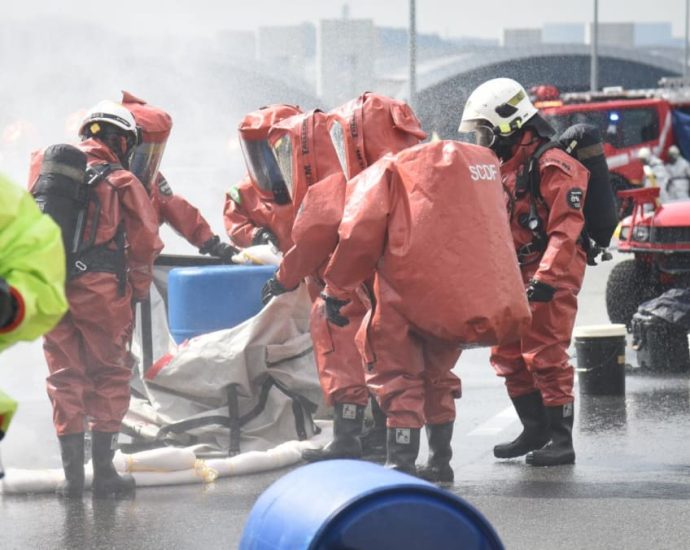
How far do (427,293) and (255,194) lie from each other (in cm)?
299

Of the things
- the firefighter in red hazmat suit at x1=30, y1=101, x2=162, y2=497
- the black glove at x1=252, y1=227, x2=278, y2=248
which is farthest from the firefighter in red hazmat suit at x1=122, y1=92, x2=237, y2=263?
the firefighter in red hazmat suit at x1=30, y1=101, x2=162, y2=497

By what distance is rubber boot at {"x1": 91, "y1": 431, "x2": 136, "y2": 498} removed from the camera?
7.28 metres

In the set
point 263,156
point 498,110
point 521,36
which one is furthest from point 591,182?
point 521,36

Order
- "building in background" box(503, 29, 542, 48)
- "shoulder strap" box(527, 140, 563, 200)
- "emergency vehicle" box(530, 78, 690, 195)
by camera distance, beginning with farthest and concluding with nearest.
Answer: "building in background" box(503, 29, 542, 48)
"emergency vehicle" box(530, 78, 690, 195)
"shoulder strap" box(527, 140, 563, 200)

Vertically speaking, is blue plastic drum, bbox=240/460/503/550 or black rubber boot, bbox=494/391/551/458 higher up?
blue plastic drum, bbox=240/460/503/550

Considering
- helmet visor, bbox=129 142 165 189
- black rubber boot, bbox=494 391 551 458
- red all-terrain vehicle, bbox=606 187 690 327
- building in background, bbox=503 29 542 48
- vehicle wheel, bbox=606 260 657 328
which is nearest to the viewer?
black rubber boot, bbox=494 391 551 458

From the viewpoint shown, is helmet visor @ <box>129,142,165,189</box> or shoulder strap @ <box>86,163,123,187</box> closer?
shoulder strap @ <box>86,163,123,187</box>

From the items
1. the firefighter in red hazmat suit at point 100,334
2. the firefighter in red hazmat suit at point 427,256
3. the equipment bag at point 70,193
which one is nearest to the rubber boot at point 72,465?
the firefighter in red hazmat suit at point 100,334

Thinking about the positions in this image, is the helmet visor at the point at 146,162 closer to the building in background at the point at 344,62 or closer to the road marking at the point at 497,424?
the road marking at the point at 497,424

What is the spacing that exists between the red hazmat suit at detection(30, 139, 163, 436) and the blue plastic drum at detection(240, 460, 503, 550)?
3.34 m

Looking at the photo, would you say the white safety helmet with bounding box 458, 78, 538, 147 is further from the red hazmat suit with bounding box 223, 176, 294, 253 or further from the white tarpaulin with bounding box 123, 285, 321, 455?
the red hazmat suit with bounding box 223, 176, 294, 253

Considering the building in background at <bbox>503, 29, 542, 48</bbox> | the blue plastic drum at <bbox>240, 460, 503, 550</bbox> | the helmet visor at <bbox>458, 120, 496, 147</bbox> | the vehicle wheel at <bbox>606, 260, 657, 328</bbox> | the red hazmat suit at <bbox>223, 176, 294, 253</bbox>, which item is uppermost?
Result: the helmet visor at <bbox>458, 120, 496, 147</bbox>

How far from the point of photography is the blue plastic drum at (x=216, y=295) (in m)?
8.49

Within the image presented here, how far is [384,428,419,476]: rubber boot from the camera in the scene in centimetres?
711
